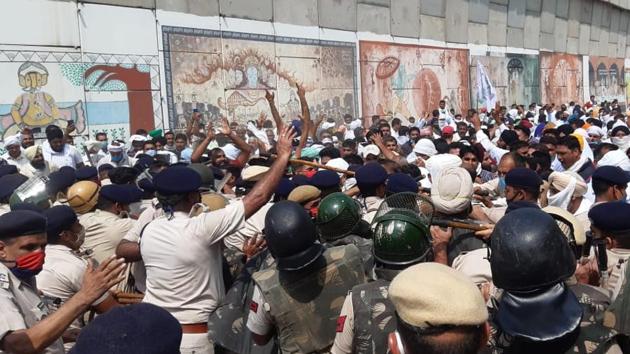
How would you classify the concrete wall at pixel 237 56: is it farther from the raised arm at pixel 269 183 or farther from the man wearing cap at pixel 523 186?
the man wearing cap at pixel 523 186

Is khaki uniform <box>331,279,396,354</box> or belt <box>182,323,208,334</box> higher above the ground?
khaki uniform <box>331,279,396,354</box>

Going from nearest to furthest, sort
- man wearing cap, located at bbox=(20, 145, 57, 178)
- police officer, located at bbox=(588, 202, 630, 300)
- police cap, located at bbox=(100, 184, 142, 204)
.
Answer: police officer, located at bbox=(588, 202, 630, 300)
police cap, located at bbox=(100, 184, 142, 204)
man wearing cap, located at bbox=(20, 145, 57, 178)

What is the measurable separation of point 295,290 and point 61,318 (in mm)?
1079

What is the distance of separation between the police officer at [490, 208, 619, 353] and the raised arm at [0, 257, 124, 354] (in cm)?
166

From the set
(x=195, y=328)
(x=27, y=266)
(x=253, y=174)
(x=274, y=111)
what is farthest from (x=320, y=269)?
(x=274, y=111)

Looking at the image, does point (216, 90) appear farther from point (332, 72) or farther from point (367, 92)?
point (367, 92)

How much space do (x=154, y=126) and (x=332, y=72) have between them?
7609mm

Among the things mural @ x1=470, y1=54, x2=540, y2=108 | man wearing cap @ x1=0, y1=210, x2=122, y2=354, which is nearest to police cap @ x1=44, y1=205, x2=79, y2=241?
man wearing cap @ x1=0, y1=210, x2=122, y2=354

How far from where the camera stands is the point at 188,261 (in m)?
3.22

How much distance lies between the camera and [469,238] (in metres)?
3.44

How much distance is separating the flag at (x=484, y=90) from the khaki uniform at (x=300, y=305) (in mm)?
23666

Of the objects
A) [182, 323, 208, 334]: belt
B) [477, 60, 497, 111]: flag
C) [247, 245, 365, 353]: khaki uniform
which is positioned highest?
[477, 60, 497, 111]: flag

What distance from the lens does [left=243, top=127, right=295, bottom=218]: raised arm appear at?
11.1 feet

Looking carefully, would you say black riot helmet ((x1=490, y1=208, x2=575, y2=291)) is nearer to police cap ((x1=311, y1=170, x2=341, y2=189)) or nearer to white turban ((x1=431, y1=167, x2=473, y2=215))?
white turban ((x1=431, y1=167, x2=473, y2=215))
